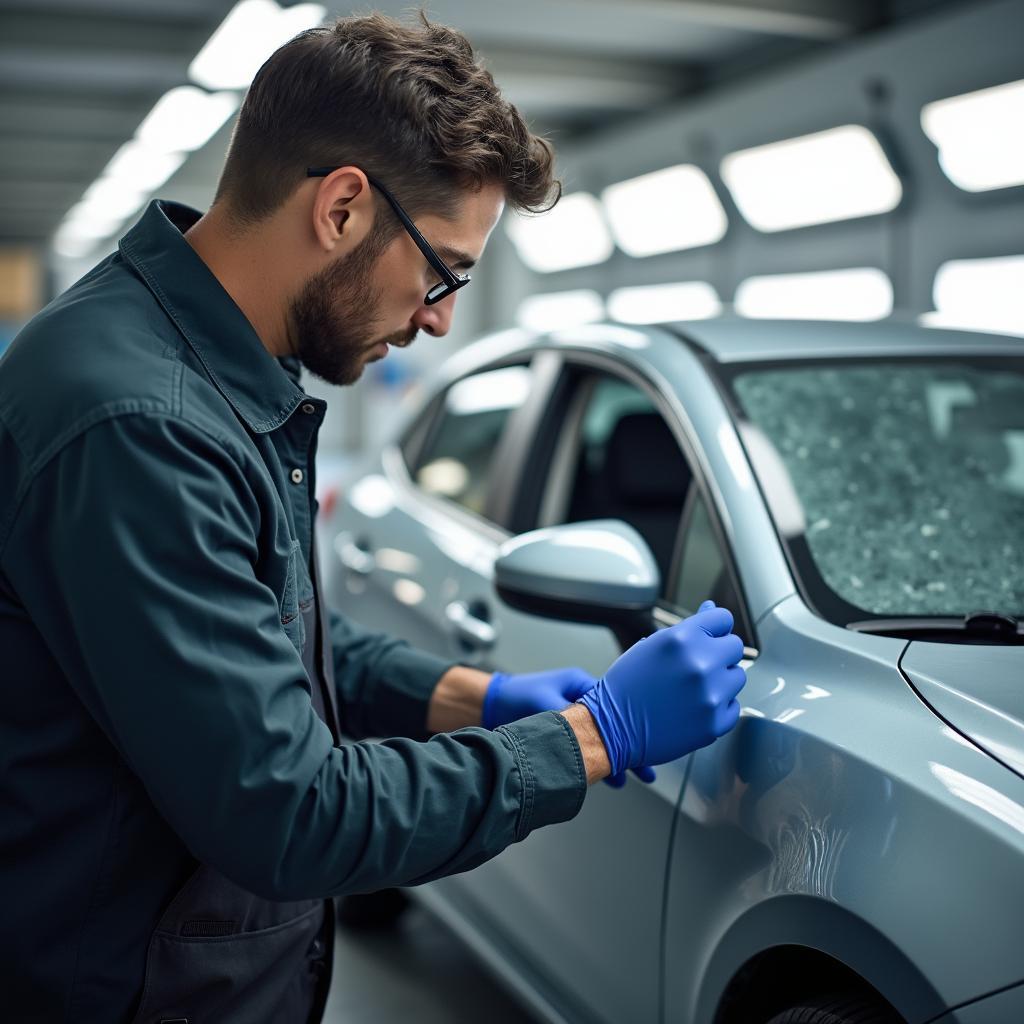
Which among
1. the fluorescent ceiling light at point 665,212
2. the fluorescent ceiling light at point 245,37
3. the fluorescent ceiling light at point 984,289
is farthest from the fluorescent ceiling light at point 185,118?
the fluorescent ceiling light at point 984,289

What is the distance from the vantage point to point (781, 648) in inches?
55.9

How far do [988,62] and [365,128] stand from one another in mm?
4391

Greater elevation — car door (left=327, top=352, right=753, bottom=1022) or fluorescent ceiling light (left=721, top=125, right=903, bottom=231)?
fluorescent ceiling light (left=721, top=125, right=903, bottom=231)

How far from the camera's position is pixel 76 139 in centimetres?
930

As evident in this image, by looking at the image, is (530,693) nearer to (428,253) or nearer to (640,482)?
(428,253)

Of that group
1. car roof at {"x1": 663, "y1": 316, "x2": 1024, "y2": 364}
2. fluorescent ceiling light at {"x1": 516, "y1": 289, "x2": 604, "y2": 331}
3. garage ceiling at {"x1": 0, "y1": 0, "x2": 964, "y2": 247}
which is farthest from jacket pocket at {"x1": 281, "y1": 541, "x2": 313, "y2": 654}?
fluorescent ceiling light at {"x1": 516, "y1": 289, "x2": 604, "y2": 331}

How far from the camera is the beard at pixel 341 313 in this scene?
1.20 meters

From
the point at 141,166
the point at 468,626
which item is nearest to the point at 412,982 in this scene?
the point at 468,626

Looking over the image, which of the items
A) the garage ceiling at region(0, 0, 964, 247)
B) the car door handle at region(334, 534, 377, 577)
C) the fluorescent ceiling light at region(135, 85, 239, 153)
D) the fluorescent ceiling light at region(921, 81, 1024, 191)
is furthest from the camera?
the fluorescent ceiling light at region(135, 85, 239, 153)

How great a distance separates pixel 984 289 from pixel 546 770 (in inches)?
182

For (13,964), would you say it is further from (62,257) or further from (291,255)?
(62,257)

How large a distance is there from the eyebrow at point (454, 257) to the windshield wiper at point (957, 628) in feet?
2.16

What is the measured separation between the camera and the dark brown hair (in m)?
1.17

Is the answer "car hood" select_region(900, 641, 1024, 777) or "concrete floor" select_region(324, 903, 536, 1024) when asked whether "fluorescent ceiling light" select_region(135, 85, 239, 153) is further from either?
"car hood" select_region(900, 641, 1024, 777)
